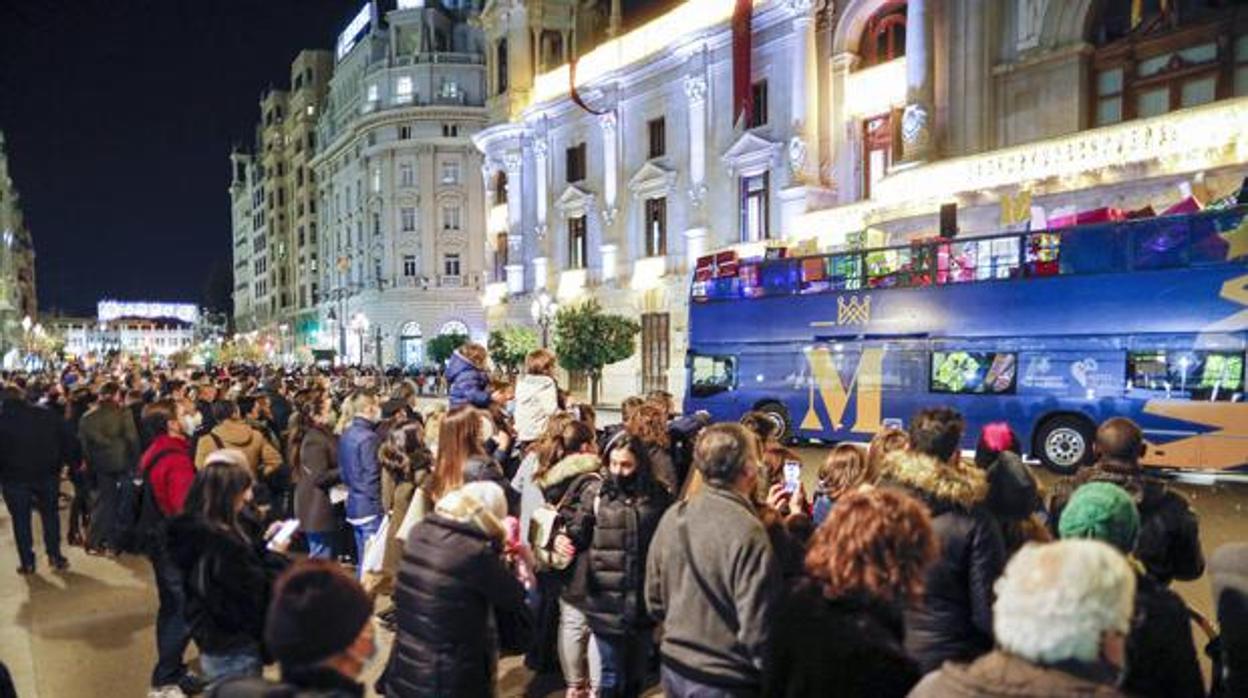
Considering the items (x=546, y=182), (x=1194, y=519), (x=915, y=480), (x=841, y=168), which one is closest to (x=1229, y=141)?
(x=841, y=168)

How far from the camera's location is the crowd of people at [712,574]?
2.45 meters

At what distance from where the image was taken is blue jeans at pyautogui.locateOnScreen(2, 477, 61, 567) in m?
8.77

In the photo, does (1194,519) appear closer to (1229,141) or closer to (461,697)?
(461,697)

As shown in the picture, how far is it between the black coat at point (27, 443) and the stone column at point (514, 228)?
3555 cm

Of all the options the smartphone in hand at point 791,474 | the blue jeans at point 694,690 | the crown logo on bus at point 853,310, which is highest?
the crown logo on bus at point 853,310

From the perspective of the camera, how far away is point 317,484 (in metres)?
7.83

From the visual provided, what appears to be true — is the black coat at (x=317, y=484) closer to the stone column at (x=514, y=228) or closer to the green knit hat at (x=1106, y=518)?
the green knit hat at (x=1106, y=518)

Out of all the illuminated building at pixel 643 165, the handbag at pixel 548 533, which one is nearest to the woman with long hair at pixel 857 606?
the handbag at pixel 548 533

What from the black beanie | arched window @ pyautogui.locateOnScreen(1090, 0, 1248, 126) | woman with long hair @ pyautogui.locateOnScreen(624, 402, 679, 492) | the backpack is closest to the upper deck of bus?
arched window @ pyautogui.locateOnScreen(1090, 0, 1248, 126)

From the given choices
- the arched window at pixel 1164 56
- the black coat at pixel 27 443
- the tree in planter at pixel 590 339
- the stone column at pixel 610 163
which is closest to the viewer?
the black coat at pixel 27 443

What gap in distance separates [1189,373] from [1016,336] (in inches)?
112

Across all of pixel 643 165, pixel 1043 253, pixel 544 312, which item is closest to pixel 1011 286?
pixel 1043 253

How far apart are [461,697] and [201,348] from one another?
4584 inches

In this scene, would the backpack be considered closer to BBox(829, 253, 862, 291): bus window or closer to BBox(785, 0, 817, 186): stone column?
BBox(829, 253, 862, 291): bus window
